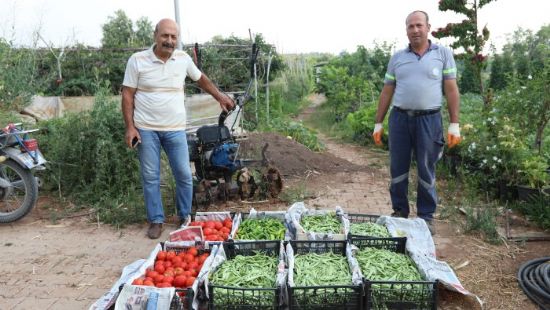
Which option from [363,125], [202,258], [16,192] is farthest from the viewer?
[363,125]

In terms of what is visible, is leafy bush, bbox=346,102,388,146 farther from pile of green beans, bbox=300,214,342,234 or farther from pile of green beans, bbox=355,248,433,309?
pile of green beans, bbox=355,248,433,309

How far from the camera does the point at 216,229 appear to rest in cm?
402

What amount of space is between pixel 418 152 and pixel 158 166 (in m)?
2.47

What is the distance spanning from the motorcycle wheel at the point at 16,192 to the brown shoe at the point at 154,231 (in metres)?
1.50

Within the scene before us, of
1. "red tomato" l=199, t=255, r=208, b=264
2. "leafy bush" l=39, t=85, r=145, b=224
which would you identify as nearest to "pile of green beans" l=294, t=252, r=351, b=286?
"red tomato" l=199, t=255, r=208, b=264

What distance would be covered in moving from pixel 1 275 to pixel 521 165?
5.35m

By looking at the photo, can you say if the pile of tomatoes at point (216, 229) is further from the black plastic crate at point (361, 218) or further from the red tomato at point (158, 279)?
the black plastic crate at point (361, 218)

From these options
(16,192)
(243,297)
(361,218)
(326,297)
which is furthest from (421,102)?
(16,192)

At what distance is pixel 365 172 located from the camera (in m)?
7.27

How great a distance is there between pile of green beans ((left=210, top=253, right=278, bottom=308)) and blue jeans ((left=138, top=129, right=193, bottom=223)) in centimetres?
136

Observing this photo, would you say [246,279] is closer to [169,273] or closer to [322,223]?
[169,273]

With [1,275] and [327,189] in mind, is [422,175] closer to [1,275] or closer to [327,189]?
[327,189]

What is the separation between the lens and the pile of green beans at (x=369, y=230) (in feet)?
12.5

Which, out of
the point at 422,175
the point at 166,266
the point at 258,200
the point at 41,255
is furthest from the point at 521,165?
the point at 41,255
